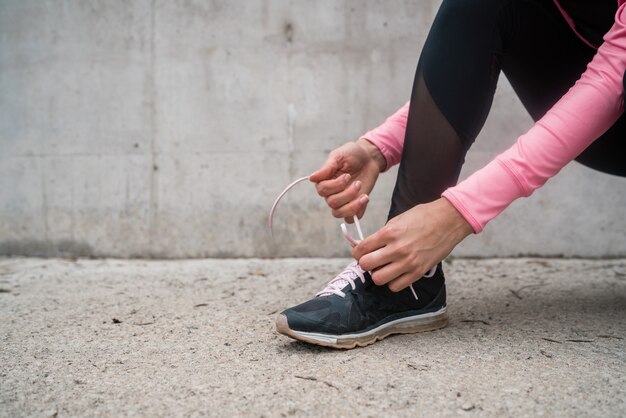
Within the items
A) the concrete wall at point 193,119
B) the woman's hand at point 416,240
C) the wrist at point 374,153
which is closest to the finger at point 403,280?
the woman's hand at point 416,240

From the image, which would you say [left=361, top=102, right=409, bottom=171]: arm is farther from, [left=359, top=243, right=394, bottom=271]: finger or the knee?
[left=359, top=243, right=394, bottom=271]: finger

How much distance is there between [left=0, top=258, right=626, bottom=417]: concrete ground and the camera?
33.8 inches

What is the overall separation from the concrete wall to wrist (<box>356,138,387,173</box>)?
2.82ft

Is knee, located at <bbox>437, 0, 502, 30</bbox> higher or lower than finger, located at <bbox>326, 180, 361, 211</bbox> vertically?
higher

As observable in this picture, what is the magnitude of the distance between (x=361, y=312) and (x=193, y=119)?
4.64 ft

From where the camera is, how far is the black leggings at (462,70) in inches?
41.4

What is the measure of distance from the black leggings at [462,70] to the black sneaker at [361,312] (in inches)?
6.8

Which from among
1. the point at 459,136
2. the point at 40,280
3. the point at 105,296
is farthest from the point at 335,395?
the point at 40,280

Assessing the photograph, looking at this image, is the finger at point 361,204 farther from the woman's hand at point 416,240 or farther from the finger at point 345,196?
the woman's hand at point 416,240

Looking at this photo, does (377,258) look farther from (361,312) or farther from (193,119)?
(193,119)

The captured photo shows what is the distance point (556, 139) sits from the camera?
2.97 ft

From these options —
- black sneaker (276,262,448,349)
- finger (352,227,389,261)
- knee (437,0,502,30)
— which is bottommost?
black sneaker (276,262,448,349)

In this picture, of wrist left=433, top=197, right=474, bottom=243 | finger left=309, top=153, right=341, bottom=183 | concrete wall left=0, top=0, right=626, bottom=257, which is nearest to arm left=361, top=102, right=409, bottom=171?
finger left=309, top=153, right=341, bottom=183

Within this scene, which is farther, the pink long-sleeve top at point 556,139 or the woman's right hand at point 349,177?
the woman's right hand at point 349,177
